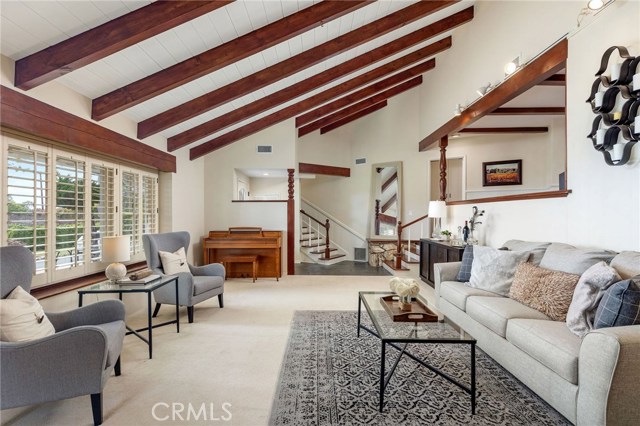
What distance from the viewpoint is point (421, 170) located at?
23.8ft

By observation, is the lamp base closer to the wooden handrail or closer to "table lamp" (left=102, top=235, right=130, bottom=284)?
"table lamp" (left=102, top=235, right=130, bottom=284)

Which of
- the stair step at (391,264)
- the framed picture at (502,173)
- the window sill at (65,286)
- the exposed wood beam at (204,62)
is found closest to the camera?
the window sill at (65,286)

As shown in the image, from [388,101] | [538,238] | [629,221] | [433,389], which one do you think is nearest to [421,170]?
[388,101]

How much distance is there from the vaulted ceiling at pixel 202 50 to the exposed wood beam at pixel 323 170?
213 centimetres

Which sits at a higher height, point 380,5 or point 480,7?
point 480,7

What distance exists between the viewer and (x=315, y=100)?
17.6 feet

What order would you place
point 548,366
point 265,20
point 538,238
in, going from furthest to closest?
point 538,238 → point 265,20 → point 548,366

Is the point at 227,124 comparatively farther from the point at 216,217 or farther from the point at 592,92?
the point at 592,92

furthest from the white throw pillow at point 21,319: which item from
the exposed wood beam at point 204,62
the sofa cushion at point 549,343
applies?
the sofa cushion at point 549,343

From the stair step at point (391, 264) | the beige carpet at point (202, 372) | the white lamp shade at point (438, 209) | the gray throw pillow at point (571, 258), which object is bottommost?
the beige carpet at point (202, 372)

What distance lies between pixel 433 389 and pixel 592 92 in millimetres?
2718

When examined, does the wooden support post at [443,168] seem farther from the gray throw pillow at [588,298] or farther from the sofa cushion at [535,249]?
the gray throw pillow at [588,298]

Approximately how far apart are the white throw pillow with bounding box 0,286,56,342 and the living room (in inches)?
21.7

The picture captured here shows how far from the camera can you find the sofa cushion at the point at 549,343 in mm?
1664
